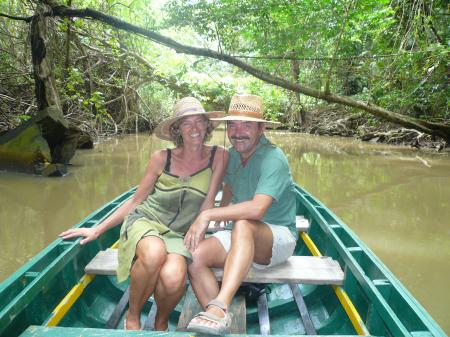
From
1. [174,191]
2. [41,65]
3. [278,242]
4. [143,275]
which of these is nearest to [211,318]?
[143,275]

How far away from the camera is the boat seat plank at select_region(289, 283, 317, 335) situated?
215cm

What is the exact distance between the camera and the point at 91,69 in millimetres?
12719

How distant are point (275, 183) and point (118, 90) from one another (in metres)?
15.1

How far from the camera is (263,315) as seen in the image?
231 centimetres

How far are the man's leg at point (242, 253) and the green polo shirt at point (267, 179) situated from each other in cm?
20

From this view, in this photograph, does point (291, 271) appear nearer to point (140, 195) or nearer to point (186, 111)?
point (140, 195)

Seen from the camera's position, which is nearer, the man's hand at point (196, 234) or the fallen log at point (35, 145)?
the man's hand at point (196, 234)

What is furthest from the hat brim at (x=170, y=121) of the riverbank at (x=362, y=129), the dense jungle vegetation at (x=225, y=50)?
the riverbank at (x=362, y=129)

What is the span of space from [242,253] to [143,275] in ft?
1.67

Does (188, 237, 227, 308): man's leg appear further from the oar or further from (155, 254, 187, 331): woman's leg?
the oar

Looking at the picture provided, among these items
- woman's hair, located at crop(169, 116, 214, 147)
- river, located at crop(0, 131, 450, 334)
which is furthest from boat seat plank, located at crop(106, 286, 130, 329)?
river, located at crop(0, 131, 450, 334)

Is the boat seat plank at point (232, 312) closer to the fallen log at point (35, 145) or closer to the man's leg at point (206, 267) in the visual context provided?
the man's leg at point (206, 267)

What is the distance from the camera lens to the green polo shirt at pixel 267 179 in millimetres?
2139

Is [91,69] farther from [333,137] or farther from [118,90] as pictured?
[333,137]
